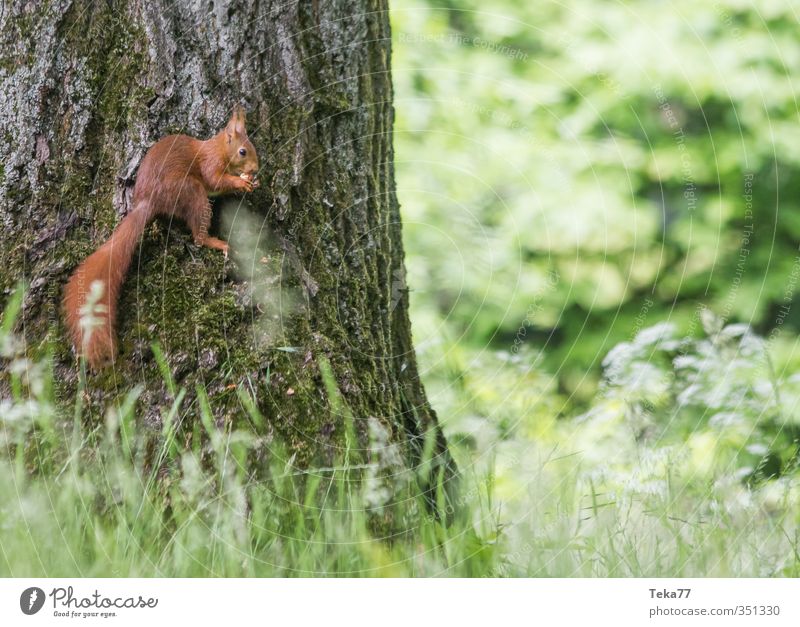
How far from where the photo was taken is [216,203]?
1.58 meters

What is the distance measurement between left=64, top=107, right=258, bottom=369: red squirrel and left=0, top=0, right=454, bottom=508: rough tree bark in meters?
0.03

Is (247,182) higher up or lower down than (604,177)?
lower down

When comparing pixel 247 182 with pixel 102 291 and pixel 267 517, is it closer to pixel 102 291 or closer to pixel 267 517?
pixel 102 291

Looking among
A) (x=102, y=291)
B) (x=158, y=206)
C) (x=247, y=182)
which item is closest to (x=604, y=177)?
(x=247, y=182)

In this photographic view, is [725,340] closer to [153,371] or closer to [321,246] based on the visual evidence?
[321,246]

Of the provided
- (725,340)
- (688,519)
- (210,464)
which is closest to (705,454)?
(725,340)

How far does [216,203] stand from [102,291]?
0.87ft

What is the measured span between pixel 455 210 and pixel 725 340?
1.52m

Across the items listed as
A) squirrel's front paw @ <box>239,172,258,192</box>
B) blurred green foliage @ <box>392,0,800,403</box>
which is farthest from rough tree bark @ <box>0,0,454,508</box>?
blurred green foliage @ <box>392,0,800,403</box>

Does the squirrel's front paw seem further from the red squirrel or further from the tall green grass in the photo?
the tall green grass

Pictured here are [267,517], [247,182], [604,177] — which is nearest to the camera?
[267,517]

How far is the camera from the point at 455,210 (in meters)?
3.55

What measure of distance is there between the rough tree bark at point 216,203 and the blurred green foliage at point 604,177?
1.60 m

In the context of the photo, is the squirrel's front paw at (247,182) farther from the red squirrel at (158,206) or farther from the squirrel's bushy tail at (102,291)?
the squirrel's bushy tail at (102,291)
